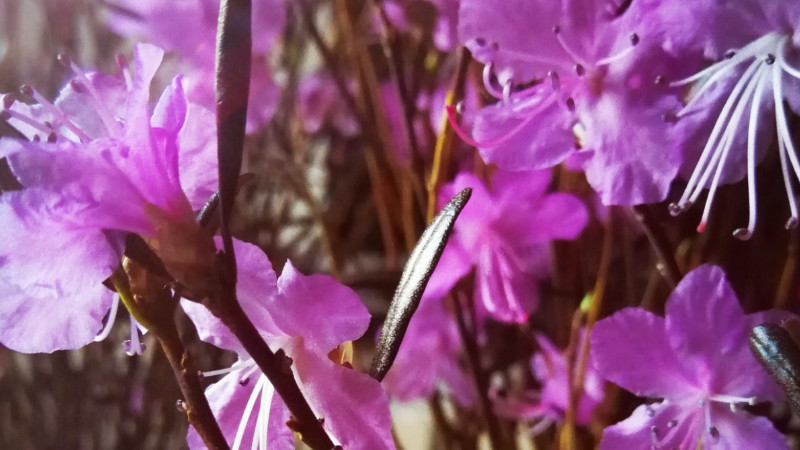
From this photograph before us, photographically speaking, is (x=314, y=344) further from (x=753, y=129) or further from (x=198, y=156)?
(x=753, y=129)

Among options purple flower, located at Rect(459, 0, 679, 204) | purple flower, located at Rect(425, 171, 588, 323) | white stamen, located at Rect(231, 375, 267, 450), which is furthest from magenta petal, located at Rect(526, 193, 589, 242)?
white stamen, located at Rect(231, 375, 267, 450)

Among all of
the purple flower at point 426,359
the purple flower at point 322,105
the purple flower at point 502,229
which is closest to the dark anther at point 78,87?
the purple flower at point 502,229

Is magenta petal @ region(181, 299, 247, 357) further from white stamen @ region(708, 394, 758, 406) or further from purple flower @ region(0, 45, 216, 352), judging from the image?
white stamen @ region(708, 394, 758, 406)

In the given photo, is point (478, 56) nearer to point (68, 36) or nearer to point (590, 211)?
point (590, 211)

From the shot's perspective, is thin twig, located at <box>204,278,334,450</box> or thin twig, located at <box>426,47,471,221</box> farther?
thin twig, located at <box>426,47,471,221</box>

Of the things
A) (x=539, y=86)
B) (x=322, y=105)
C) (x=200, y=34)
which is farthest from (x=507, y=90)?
(x=322, y=105)

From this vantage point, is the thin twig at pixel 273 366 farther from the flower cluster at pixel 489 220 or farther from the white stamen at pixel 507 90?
the white stamen at pixel 507 90
